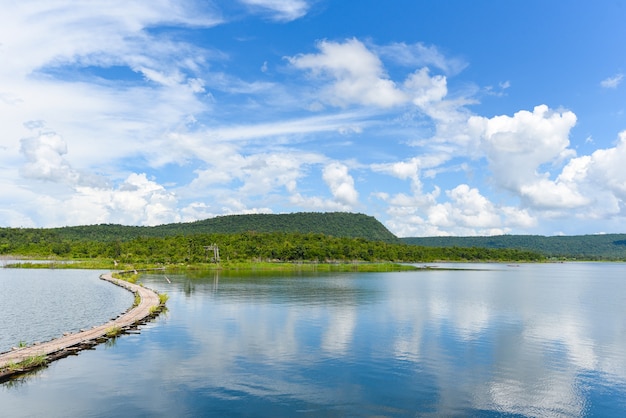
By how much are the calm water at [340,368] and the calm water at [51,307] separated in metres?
7.81

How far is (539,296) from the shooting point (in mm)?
82688

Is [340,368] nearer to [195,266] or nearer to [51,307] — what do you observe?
[51,307]

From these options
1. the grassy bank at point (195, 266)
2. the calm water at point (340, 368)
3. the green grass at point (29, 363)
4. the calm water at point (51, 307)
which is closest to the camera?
the calm water at point (340, 368)

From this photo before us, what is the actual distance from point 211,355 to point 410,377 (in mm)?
14670

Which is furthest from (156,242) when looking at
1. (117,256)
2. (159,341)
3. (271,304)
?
(159,341)

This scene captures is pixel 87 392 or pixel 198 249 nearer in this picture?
pixel 87 392

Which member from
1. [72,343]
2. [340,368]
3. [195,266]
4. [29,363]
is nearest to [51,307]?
[72,343]

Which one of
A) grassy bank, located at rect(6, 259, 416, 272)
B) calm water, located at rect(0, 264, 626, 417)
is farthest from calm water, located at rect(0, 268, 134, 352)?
grassy bank, located at rect(6, 259, 416, 272)

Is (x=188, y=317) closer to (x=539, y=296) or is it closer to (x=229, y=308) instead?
(x=229, y=308)

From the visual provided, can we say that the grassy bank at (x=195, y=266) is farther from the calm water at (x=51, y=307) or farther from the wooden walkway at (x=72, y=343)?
the wooden walkway at (x=72, y=343)

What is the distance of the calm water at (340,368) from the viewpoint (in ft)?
80.9

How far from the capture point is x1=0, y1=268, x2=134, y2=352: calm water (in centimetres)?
4250

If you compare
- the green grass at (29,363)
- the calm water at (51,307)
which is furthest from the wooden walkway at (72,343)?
the calm water at (51,307)

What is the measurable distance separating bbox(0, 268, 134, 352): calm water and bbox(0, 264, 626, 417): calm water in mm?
7812
